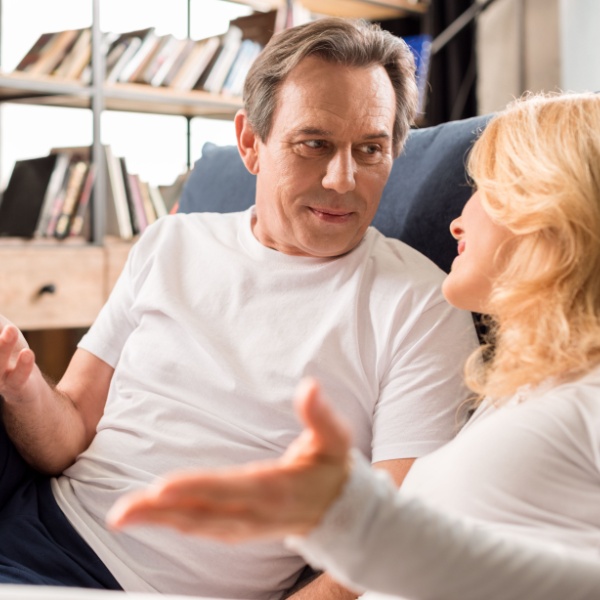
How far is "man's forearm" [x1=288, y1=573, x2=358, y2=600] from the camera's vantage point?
102cm

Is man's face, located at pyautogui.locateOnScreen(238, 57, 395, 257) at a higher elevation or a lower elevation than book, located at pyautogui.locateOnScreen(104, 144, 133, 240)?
higher

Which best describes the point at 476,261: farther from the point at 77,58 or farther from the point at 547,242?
the point at 77,58

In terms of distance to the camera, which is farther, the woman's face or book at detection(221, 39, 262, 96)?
book at detection(221, 39, 262, 96)

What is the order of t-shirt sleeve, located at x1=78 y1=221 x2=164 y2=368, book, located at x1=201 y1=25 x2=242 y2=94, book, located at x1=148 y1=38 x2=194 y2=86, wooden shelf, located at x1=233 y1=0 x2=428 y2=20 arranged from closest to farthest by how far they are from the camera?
1. t-shirt sleeve, located at x1=78 y1=221 x2=164 y2=368
2. book, located at x1=148 y1=38 x2=194 y2=86
3. book, located at x1=201 y1=25 x2=242 y2=94
4. wooden shelf, located at x1=233 y1=0 x2=428 y2=20

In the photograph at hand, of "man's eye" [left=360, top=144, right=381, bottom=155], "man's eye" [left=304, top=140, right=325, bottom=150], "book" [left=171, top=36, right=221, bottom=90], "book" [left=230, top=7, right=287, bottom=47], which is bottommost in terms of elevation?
"man's eye" [left=360, top=144, right=381, bottom=155]

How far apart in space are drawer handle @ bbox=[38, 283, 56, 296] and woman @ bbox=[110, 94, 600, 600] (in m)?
1.86

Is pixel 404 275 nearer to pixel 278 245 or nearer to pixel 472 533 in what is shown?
pixel 278 245

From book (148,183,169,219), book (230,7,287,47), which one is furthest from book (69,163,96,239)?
book (230,7,287,47)

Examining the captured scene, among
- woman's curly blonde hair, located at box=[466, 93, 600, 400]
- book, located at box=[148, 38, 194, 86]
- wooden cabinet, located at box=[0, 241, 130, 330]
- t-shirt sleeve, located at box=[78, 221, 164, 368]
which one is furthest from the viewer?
book, located at box=[148, 38, 194, 86]

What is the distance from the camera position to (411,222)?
4.48ft

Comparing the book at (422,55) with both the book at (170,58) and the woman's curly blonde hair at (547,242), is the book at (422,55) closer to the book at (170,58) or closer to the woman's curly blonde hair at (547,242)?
the book at (170,58)

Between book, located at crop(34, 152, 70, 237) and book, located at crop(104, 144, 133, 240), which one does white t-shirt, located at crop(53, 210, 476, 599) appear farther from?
book, located at crop(104, 144, 133, 240)

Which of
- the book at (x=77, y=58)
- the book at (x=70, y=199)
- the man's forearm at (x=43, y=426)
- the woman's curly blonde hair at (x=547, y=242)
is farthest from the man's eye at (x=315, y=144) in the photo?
the book at (x=77, y=58)

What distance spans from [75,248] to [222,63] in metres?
0.96
